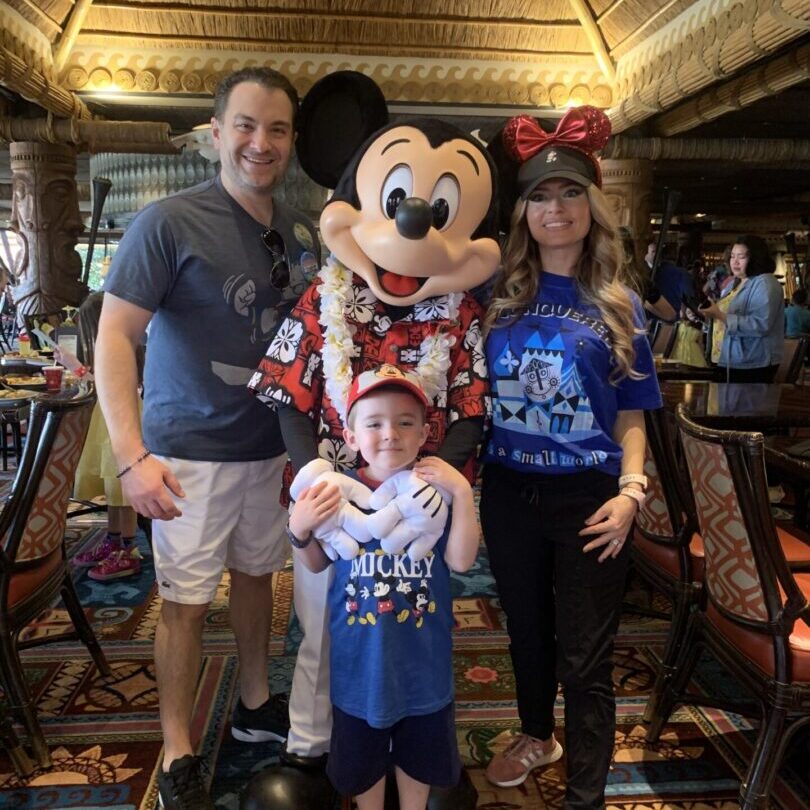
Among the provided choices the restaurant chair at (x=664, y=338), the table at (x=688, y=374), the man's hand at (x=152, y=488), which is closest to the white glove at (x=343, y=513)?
the man's hand at (x=152, y=488)

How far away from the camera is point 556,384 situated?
147 centimetres

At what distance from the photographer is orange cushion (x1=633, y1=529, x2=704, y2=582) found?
2084 millimetres

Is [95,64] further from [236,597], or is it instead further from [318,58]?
[236,597]

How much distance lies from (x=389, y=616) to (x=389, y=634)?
34 millimetres

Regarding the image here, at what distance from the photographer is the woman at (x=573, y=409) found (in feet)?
4.87

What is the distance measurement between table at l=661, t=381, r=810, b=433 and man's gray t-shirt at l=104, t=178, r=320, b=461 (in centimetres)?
127

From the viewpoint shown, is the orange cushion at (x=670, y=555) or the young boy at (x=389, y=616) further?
the orange cushion at (x=670, y=555)

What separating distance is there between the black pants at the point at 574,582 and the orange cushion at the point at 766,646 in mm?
359

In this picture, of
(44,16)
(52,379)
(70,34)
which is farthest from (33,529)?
(70,34)

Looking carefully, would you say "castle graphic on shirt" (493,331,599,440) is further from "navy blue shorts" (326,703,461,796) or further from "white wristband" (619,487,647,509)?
"navy blue shorts" (326,703,461,796)

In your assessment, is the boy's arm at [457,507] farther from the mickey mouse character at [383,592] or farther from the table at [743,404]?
the table at [743,404]

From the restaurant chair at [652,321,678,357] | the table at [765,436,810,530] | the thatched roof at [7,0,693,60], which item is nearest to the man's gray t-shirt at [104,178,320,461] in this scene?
the table at [765,436,810,530]

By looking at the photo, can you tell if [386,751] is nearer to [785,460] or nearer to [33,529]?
[33,529]

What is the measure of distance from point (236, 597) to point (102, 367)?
0.70 m
